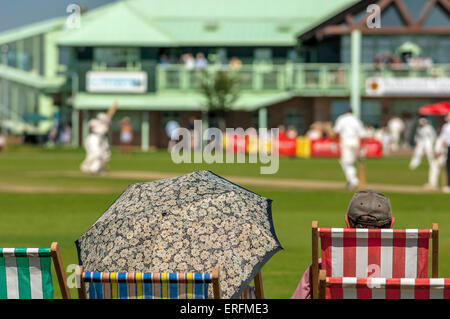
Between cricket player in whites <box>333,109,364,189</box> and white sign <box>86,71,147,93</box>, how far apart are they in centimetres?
3881

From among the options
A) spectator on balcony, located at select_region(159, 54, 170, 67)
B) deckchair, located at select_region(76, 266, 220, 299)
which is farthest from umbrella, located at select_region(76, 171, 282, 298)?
spectator on balcony, located at select_region(159, 54, 170, 67)

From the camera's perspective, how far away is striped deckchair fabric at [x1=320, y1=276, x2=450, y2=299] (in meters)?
4.83

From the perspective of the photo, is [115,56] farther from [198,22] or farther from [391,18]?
[391,18]

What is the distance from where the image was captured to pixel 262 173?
106 ft

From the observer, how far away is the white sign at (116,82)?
62.8 meters

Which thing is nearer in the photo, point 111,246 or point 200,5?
point 111,246

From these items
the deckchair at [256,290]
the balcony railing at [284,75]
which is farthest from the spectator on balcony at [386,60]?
the deckchair at [256,290]

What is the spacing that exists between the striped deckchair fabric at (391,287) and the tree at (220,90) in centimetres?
5405

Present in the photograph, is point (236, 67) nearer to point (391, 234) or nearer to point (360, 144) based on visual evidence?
point (360, 144)

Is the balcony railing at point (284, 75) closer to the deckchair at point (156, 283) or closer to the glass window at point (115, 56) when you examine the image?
the glass window at point (115, 56)

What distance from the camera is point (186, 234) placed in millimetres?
6055

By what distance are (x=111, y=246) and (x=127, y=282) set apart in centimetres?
103

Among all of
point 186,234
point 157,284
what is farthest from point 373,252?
point 157,284
